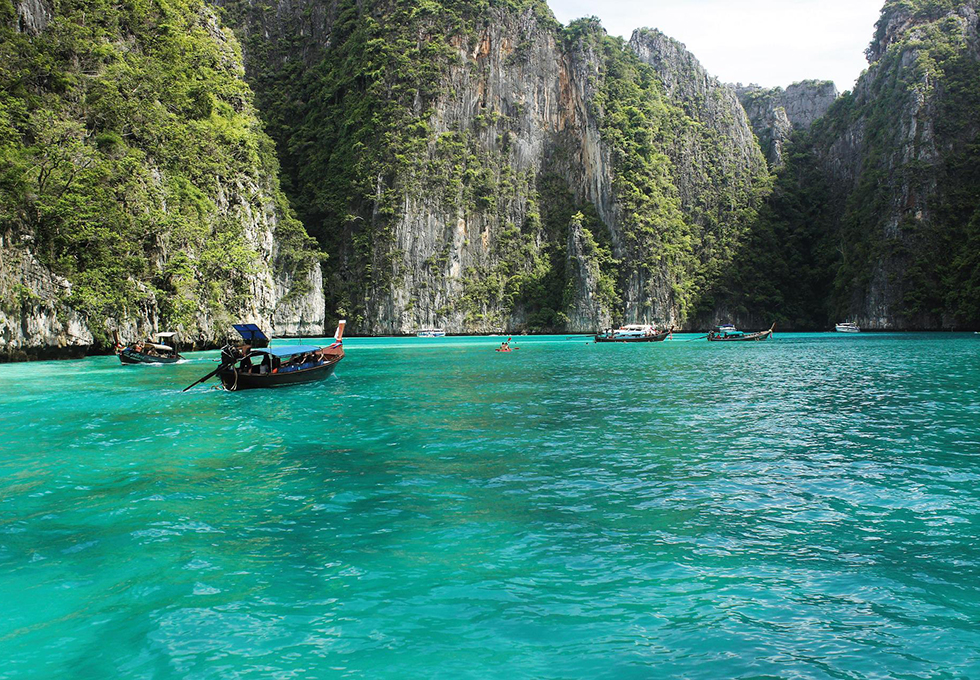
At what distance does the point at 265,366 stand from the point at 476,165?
81062 mm

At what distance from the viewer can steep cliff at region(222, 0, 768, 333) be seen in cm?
9725

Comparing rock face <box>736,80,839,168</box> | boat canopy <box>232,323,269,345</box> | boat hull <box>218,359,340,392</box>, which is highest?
rock face <box>736,80,839,168</box>

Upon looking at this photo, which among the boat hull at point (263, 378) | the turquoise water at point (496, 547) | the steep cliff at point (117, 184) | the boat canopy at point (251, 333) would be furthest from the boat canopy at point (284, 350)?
the steep cliff at point (117, 184)

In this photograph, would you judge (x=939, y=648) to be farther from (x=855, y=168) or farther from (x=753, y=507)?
(x=855, y=168)

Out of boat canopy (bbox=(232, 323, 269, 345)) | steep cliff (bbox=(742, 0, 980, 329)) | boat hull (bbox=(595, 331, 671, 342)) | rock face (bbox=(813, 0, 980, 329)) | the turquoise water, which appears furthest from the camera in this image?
steep cliff (bbox=(742, 0, 980, 329))

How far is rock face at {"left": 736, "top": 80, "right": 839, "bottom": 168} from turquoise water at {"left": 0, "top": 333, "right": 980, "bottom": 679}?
460 feet

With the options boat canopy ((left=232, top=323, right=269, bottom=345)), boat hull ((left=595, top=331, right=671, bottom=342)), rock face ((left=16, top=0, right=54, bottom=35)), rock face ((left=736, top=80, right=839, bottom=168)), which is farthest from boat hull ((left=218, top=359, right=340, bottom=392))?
rock face ((left=736, top=80, right=839, bottom=168))

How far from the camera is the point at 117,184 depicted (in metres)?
45.0

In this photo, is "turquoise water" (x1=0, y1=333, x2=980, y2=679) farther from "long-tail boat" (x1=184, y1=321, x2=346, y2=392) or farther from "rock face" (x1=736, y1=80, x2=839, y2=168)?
"rock face" (x1=736, y1=80, x2=839, y2=168)

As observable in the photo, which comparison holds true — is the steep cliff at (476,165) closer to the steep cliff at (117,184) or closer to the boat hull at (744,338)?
the boat hull at (744,338)

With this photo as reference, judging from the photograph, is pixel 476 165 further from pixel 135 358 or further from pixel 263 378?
pixel 263 378

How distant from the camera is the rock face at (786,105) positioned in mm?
139375

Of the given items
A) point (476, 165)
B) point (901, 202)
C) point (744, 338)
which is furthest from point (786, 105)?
point (744, 338)

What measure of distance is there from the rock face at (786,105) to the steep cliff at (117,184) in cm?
11836
